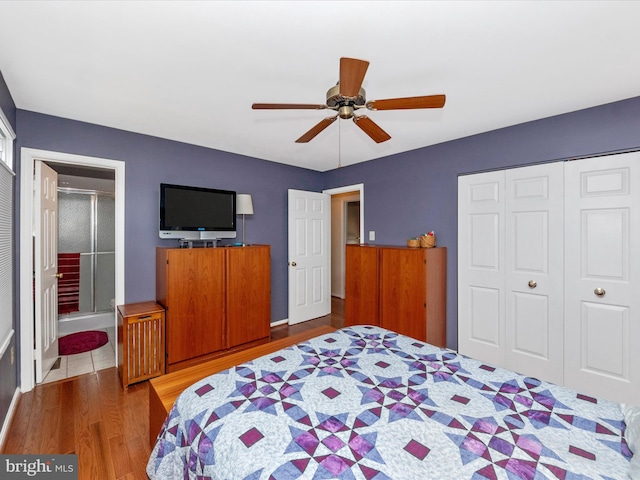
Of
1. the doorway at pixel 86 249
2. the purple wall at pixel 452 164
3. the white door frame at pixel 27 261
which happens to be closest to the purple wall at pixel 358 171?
the purple wall at pixel 452 164

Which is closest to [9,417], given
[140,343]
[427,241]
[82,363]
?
[140,343]

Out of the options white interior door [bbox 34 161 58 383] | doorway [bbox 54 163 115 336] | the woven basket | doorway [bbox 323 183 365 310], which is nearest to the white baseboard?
white interior door [bbox 34 161 58 383]

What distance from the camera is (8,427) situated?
2049mm

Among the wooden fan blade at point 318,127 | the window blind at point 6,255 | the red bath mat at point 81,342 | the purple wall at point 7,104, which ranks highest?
the purple wall at point 7,104

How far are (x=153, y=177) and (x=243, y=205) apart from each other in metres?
0.99

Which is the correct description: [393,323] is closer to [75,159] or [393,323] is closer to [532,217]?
[532,217]

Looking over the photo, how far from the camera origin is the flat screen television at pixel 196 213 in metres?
3.13

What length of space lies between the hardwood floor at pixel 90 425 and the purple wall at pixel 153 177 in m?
0.84

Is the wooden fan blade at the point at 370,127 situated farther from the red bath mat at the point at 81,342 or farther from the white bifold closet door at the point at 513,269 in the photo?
the red bath mat at the point at 81,342

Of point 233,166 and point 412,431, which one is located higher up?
point 233,166

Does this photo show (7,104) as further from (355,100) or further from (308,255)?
(308,255)

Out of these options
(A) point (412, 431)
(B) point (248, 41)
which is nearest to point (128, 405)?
(A) point (412, 431)

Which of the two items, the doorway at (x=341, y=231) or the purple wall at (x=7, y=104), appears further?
the doorway at (x=341, y=231)

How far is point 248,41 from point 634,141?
112 inches
